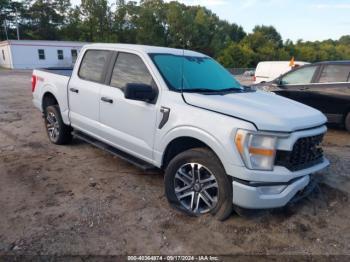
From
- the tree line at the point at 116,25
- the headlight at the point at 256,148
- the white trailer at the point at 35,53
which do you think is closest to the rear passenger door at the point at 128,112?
the headlight at the point at 256,148

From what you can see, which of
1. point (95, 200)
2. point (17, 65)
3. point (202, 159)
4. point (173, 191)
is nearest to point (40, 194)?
point (95, 200)

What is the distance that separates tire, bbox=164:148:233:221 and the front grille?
0.57m

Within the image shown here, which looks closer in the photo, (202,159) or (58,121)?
(202,159)

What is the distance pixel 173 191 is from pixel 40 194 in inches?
66.8

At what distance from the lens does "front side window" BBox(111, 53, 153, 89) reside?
4.01m

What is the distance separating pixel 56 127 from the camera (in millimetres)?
5770

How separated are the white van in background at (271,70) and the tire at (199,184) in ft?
43.7

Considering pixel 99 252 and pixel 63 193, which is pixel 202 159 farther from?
pixel 63 193

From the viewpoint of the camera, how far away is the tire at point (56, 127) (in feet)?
18.4

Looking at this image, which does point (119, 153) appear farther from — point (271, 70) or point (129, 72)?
point (271, 70)

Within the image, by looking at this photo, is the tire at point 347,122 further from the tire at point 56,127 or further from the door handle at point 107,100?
the tire at point 56,127

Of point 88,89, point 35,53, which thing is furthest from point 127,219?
point 35,53

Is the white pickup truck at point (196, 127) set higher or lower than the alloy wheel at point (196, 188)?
higher

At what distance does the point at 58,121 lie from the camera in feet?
18.3
